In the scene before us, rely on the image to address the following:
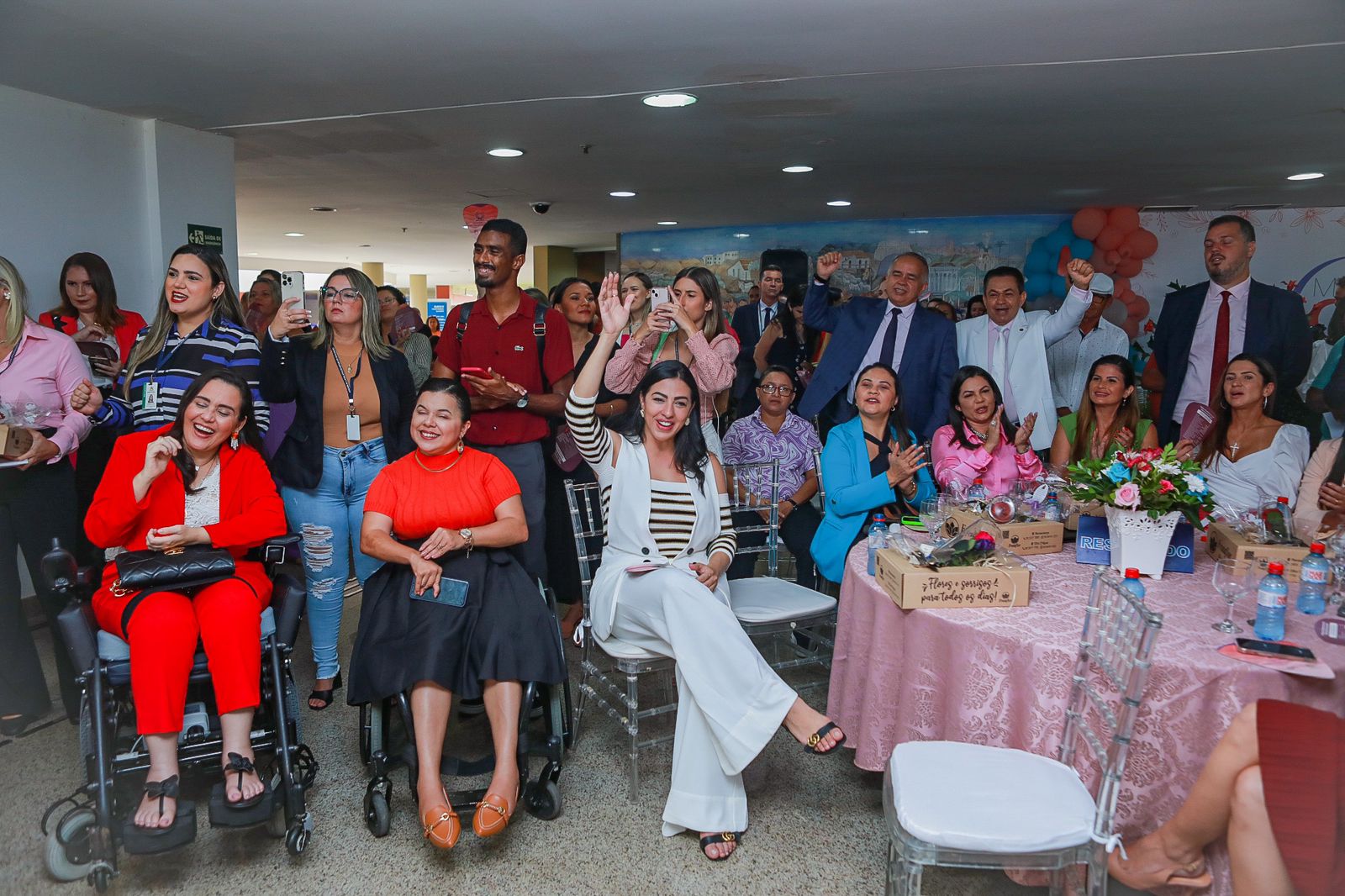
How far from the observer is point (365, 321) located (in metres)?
3.17

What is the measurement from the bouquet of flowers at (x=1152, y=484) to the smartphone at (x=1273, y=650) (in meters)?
0.48

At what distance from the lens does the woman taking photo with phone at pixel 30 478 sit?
9.59ft

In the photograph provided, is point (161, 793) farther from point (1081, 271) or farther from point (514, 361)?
point (1081, 271)

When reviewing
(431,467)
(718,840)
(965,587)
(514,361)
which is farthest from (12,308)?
(965,587)

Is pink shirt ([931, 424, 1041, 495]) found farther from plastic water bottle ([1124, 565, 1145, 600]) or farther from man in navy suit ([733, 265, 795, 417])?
man in navy suit ([733, 265, 795, 417])

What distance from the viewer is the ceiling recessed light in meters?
3.87

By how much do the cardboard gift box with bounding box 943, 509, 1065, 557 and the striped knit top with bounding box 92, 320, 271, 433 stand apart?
226 cm

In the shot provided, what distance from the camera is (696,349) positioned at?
339 cm

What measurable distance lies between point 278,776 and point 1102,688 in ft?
7.08

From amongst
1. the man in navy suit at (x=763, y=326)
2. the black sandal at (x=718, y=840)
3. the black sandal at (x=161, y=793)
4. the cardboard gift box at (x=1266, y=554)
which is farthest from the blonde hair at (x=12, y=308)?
the cardboard gift box at (x=1266, y=554)

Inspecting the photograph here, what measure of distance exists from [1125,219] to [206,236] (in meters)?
6.43

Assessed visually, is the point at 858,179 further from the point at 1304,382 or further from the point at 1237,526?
the point at 1237,526

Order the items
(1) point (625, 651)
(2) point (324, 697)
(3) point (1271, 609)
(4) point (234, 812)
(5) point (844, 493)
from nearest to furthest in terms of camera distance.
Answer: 1. (3) point (1271, 609)
2. (4) point (234, 812)
3. (1) point (625, 651)
4. (5) point (844, 493)
5. (2) point (324, 697)

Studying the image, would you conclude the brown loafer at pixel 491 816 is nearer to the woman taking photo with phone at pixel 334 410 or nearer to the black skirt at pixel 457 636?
the black skirt at pixel 457 636
